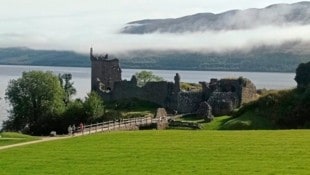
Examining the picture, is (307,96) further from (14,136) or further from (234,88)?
(14,136)

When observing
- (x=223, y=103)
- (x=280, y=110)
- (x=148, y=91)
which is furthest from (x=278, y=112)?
(x=148, y=91)

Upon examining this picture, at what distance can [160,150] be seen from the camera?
117 feet

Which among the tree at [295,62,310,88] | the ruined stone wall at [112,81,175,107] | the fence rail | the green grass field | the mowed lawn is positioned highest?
the tree at [295,62,310,88]

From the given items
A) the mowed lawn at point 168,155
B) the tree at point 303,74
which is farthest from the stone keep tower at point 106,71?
the mowed lawn at point 168,155

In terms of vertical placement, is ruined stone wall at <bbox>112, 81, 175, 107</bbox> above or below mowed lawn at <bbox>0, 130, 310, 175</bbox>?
above

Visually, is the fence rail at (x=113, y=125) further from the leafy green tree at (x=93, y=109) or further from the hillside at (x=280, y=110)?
the leafy green tree at (x=93, y=109)

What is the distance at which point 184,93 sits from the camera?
3140 inches

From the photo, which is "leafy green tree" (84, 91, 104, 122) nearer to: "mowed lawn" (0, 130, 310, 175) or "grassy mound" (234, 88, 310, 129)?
"grassy mound" (234, 88, 310, 129)

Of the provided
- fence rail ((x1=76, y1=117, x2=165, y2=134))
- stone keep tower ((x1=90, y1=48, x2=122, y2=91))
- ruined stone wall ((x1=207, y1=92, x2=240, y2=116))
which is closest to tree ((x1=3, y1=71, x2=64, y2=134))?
fence rail ((x1=76, y1=117, x2=165, y2=134))

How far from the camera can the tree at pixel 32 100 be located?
78.0 metres

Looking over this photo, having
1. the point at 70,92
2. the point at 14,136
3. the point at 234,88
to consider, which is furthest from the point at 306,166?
the point at 70,92

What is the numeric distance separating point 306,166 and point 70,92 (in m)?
67.5

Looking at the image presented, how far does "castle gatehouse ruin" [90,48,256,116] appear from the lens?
7412 cm

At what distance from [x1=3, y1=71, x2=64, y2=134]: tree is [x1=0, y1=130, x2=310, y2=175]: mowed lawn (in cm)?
3541
